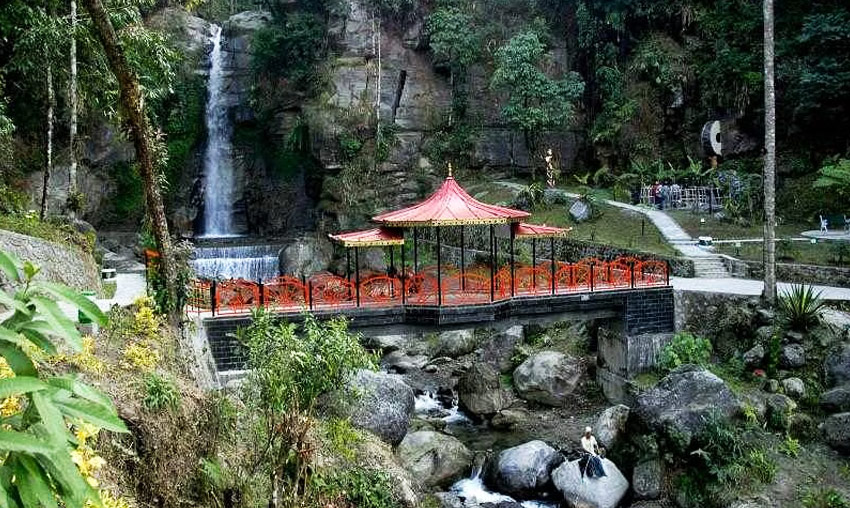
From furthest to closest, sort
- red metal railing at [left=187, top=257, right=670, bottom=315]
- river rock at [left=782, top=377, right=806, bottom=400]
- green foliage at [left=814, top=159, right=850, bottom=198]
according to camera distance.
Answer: green foliage at [left=814, top=159, right=850, bottom=198], river rock at [left=782, top=377, right=806, bottom=400], red metal railing at [left=187, top=257, right=670, bottom=315]

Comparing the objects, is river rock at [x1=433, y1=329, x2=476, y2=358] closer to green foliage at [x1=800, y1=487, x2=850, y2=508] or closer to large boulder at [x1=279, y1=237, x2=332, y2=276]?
large boulder at [x1=279, y1=237, x2=332, y2=276]

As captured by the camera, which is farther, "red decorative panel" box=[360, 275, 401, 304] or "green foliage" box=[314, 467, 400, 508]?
"red decorative panel" box=[360, 275, 401, 304]

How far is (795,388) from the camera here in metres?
16.3

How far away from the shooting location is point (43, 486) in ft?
8.19

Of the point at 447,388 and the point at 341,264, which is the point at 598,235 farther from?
the point at 341,264

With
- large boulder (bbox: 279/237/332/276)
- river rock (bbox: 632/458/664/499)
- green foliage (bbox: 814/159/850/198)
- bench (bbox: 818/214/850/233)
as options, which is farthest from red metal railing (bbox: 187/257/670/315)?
large boulder (bbox: 279/237/332/276)

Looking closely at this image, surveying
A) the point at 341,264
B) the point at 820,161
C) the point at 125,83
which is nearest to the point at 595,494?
the point at 125,83

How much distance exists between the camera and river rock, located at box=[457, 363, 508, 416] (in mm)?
19391

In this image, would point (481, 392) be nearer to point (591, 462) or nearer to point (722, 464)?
point (591, 462)

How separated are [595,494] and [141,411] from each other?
9.89 meters

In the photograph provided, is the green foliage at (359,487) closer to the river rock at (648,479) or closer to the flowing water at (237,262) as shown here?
the river rock at (648,479)

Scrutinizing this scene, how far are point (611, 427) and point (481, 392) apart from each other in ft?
14.8

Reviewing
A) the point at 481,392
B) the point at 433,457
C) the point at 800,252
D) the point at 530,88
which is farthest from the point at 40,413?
the point at 530,88

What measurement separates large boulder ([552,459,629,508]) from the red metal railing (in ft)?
15.4
